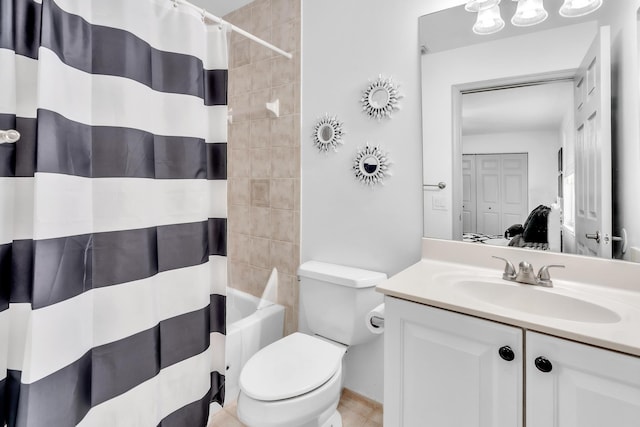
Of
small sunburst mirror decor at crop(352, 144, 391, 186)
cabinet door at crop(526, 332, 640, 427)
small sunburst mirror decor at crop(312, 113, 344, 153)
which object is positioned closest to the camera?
cabinet door at crop(526, 332, 640, 427)

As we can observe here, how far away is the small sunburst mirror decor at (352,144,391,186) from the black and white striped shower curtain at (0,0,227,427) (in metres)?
0.71

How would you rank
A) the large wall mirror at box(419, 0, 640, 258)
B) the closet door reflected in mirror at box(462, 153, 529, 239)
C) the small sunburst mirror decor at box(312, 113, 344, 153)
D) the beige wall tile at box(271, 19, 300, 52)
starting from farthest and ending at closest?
the beige wall tile at box(271, 19, 300, 52), the small sunburst mirror decor at box(312, 113, 344, 153), the closet door reflected in mirror at box(462, 153, 529, 239), the large wall mirror at box(419, 0, 640, 258)

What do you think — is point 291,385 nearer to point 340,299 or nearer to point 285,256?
point 340,299

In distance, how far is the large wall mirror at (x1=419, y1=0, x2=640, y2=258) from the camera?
110 cm

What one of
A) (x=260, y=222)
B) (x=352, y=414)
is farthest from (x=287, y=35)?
(x=352, y=414)

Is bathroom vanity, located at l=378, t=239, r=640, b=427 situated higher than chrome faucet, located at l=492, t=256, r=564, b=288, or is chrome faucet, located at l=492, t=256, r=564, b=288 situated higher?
chrome faucet, located at l=492, t=256, r=564, b=288

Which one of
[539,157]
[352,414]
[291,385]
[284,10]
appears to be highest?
[284,10]

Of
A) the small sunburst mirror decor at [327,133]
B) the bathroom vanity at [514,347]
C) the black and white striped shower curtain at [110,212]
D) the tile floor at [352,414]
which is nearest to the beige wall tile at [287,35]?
the small sunburst mirror decor at [327,133]

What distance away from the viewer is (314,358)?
1380 millimetres

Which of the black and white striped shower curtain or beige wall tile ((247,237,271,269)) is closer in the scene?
the black and white striped shower curtain

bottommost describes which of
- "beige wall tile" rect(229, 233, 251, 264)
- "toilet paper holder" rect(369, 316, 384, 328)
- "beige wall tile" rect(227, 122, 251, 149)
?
"toilet paper holder" rect(369, 316, 384, 328)

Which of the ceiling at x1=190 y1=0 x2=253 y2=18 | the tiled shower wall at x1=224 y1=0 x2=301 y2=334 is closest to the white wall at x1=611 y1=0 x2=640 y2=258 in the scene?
the tiled shower wall at x1=224 y1=0 x2=301 y2=334

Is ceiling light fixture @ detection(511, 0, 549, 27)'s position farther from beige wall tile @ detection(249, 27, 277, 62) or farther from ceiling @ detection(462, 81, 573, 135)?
beige wall tile @ detection(249, 27, 277, 62)

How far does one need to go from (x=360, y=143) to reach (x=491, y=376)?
1163 mm
